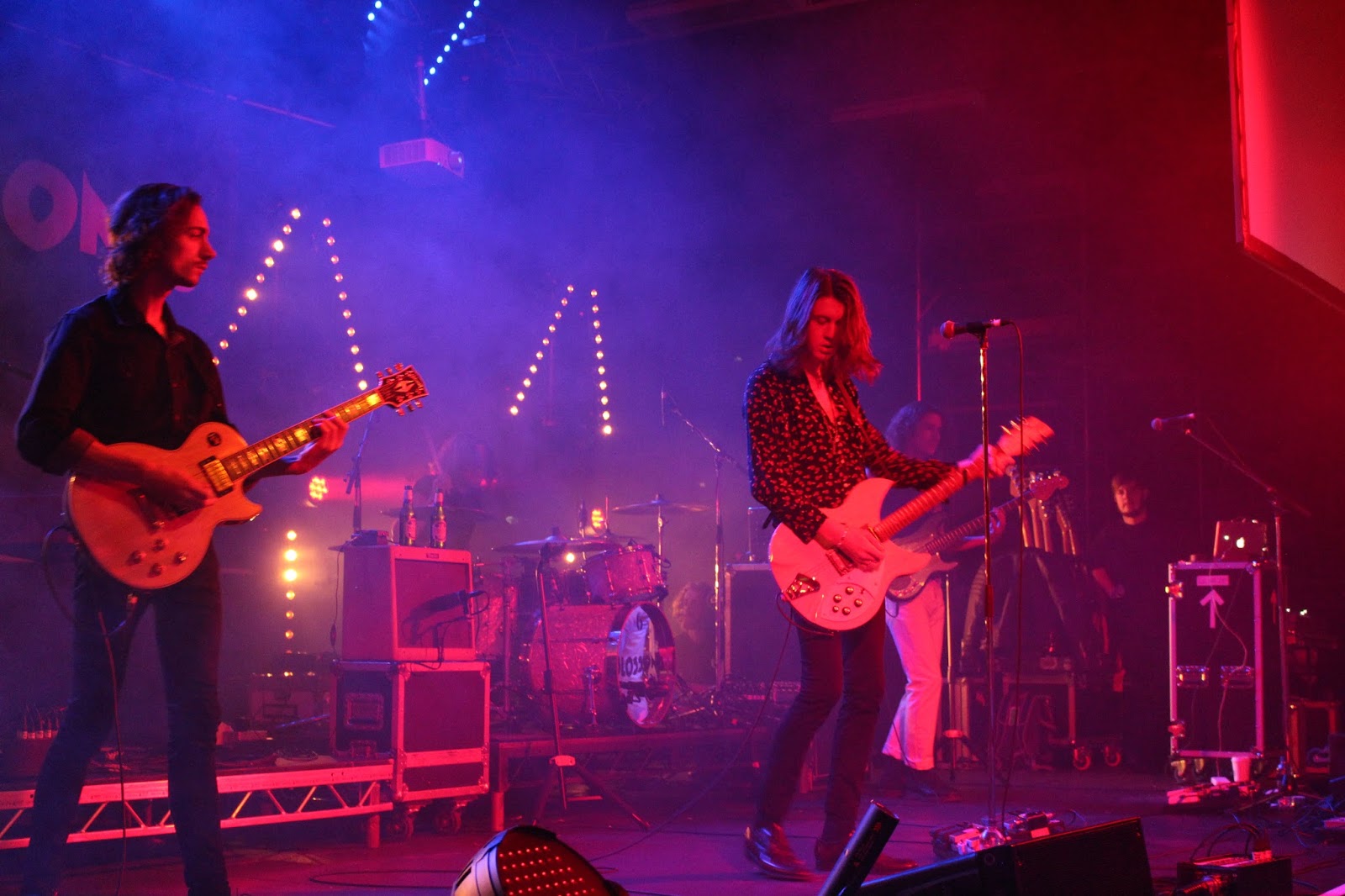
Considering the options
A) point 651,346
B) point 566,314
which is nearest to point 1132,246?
point 651,346

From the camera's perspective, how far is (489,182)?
9711 millimetres

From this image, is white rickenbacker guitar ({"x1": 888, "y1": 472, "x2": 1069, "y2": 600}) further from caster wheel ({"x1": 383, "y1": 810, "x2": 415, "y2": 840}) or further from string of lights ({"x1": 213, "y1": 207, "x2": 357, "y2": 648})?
string of lights ({"x1": 213, "y1": 207, "x2": 357, "y2": 648})

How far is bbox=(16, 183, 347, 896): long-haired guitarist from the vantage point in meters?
3.43

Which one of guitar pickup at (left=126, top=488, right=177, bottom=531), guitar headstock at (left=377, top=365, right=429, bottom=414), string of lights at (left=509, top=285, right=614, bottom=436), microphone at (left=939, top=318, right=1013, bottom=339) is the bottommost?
guitar pickup at (left=126, top=488, right=177, bottom=531)

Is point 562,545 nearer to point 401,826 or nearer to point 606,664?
point 606,664

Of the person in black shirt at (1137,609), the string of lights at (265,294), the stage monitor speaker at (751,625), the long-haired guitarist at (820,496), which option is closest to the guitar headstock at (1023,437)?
the long-haired guitarist at (820,496)

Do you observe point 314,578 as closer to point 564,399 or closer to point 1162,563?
point 564,399

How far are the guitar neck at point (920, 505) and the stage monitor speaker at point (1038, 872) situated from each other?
5.36ft

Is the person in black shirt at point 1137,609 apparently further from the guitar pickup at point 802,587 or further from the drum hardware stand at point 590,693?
the guitar pickup at point 802,587

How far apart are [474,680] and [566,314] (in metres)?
5.61

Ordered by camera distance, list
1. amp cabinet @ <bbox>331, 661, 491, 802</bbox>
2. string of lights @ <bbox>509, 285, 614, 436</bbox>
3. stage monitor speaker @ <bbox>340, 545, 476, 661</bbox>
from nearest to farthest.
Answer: amp cabinet @ <bbox>331, 661, 491, 802</bbox>, stage monitor speaker @ <bbox>340, 545, 476, 661</bbox>, string of lights @ <bbox>509, 285, 614, 436</bbox>

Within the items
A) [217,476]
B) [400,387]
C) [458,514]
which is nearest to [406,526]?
[458,514]

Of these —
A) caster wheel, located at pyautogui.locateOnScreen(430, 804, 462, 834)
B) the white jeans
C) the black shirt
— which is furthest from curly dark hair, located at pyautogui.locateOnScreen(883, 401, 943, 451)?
the black shirt

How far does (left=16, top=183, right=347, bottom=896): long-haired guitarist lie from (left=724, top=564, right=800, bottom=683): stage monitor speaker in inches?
220
